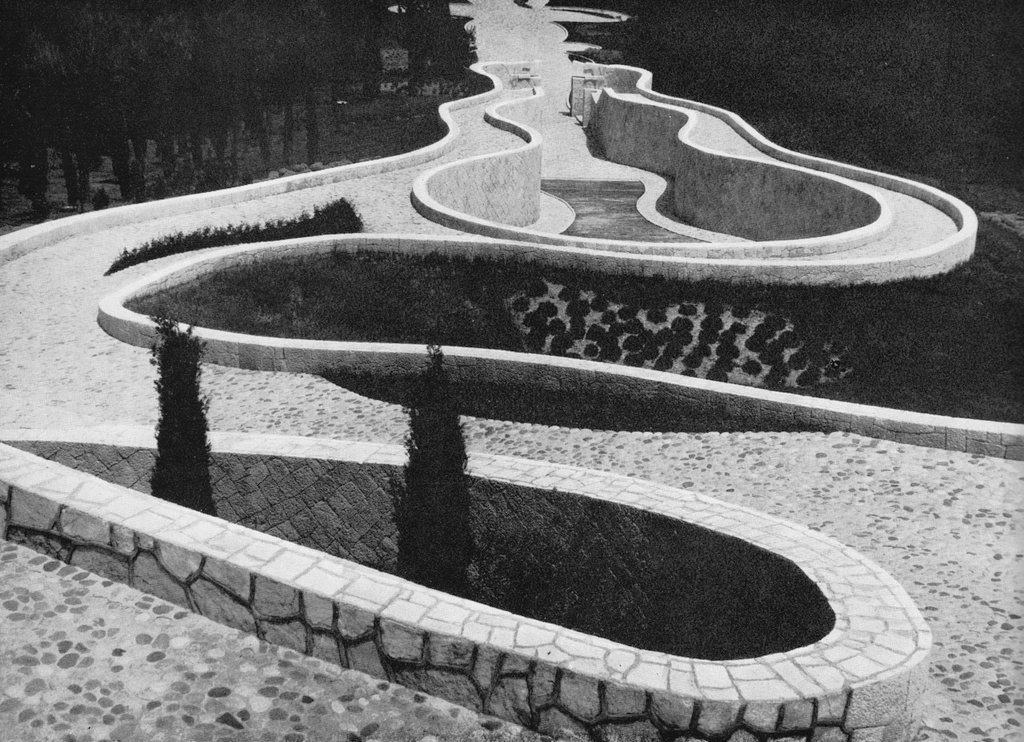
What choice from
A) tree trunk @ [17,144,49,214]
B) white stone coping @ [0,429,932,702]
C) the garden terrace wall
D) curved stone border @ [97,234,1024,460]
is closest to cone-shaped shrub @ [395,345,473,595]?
white stone coping @ [0,429,932,702]

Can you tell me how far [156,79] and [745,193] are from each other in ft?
74.9

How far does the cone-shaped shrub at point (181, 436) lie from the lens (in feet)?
31.5

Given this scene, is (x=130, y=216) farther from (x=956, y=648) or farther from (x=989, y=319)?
(x=956, y=648)

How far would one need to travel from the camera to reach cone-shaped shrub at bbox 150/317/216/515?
9.59 metres

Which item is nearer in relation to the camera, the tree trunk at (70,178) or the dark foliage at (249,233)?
the dark foliage at (249,233)

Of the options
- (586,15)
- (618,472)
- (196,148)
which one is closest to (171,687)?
(618,472)

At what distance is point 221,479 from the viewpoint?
33.0 ft

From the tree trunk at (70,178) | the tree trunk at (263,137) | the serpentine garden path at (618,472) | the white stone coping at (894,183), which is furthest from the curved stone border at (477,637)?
the tree trunk at (263,137)

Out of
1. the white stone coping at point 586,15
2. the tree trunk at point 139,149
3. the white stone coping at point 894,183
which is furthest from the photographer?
the white stone coping at point 586,15

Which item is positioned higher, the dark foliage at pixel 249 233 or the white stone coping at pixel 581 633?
the white stone coping at pixel 581 633

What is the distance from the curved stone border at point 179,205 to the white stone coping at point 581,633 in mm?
12492

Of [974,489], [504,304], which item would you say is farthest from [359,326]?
[974,489]

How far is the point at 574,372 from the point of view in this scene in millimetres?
13234

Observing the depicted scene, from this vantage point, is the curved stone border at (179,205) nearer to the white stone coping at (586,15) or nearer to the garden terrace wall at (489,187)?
the garden terrace wall at (489,187)
